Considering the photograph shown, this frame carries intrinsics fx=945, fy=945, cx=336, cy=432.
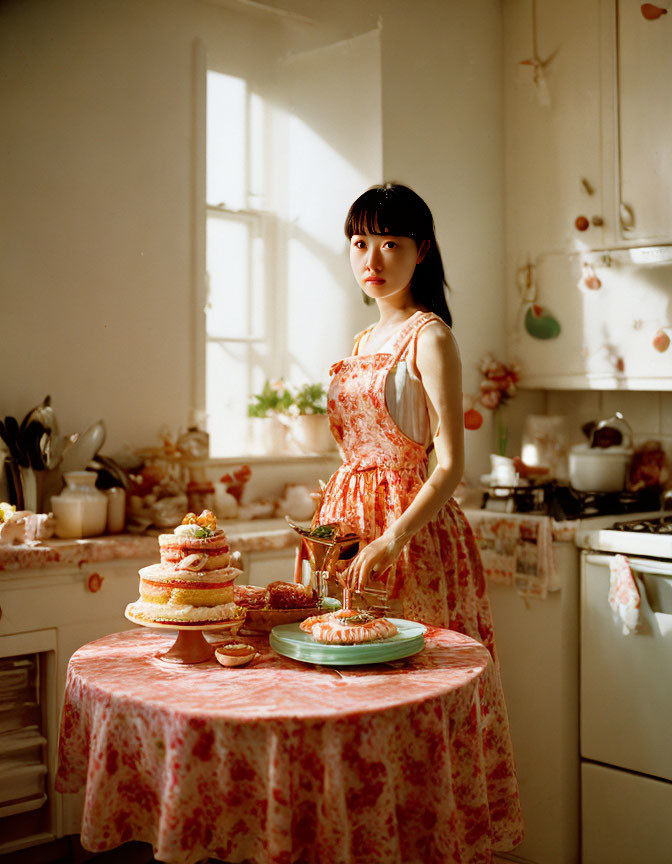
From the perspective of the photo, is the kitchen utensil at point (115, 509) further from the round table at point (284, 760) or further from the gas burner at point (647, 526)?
the gas burner at point (647, 526)

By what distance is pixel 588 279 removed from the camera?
10.6 ft

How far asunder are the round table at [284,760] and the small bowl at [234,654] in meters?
0.02

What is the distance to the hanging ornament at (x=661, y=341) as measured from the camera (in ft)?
9.82

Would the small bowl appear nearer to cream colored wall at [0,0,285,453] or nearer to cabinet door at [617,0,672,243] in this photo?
cream colored wall at [0,0,285,453]

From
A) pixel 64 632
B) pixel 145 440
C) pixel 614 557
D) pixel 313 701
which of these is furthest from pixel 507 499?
pixel 313 701

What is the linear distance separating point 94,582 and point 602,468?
164cm

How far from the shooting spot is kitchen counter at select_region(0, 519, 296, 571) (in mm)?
2312

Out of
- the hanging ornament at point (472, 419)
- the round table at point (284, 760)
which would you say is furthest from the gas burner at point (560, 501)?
the round table at point (284, 760)

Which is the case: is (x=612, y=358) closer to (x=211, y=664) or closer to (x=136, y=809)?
(x=211, y=664)

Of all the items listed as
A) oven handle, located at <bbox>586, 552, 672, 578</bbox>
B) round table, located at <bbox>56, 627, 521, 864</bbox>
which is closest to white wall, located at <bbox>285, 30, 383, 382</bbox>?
oven handle, located at <bbox>586, 552, 672, 578</bbox>

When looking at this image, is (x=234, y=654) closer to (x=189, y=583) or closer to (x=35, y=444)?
(x=189, y=583)

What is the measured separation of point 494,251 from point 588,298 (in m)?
0.47

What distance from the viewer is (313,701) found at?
4.19ft

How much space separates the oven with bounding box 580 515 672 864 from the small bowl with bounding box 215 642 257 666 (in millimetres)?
1375
